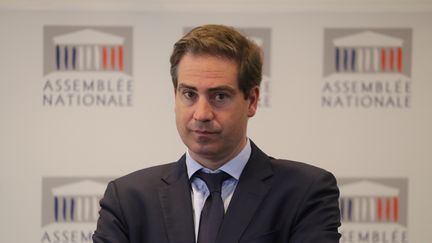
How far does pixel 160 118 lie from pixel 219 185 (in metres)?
1.23

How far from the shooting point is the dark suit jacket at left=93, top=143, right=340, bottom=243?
1661 mm

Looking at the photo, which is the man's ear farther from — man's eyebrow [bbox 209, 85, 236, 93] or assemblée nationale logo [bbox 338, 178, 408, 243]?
assemblée nationale logo [bbox 338, 178, 408, 243]

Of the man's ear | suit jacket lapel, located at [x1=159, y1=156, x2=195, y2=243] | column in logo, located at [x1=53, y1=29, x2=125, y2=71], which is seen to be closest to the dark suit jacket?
suit jacket lapel, located at [x1=159, y1=156, x2=195, y2=243]

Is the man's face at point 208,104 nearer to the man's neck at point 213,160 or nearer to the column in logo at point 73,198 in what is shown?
the man's neck at point 213,160

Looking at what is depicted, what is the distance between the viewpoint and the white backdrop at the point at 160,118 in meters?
2.94

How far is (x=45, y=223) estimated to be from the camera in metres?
2.96

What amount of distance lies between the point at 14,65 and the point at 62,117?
0.32 m

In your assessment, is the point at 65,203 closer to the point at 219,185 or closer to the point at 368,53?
the point at 219,185

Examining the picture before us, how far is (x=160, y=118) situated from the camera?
295 cm

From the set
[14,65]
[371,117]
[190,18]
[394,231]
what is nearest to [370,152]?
[371,117]

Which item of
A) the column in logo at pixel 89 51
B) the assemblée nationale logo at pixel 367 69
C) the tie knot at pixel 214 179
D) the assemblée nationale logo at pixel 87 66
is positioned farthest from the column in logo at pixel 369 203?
the tie knot at pixel 214 179

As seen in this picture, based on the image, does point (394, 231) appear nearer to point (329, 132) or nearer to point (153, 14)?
point (329, 132)

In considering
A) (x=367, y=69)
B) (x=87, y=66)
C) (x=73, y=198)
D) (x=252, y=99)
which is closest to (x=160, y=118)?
(x=87, y=66)

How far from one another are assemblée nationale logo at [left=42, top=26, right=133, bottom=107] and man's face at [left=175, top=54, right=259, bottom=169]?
1246mm
